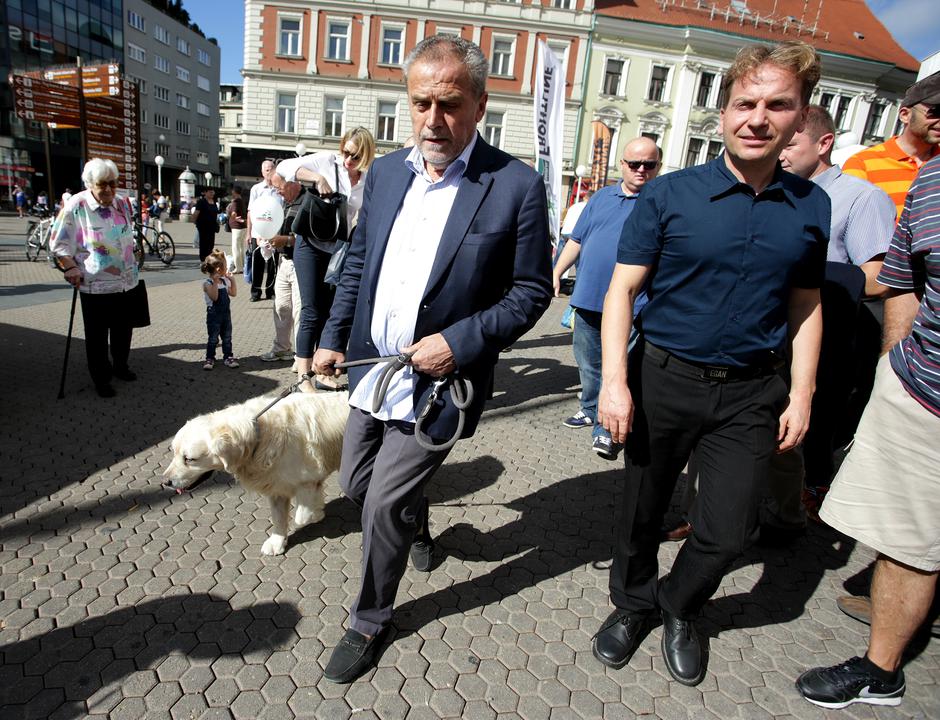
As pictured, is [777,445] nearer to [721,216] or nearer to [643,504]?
[643,504]

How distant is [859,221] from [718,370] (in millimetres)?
1598

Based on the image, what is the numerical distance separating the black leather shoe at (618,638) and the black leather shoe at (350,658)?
1.00m

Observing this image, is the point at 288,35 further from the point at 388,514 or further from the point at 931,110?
the point at 388,514

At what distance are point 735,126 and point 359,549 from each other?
2.80m

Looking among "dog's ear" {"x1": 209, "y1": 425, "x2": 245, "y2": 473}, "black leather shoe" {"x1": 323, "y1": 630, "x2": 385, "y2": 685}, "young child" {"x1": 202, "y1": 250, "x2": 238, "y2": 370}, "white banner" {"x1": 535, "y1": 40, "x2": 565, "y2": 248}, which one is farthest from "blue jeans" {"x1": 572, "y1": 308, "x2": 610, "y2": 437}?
"white banner" {"x1": 535, "y1": 40, "x2": 565, "y2": 248}

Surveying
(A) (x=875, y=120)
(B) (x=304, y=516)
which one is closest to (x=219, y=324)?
(B) (x=304, y=516)

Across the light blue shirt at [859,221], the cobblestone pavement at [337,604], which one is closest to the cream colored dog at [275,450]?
the cobblestone pavement at [337,604]

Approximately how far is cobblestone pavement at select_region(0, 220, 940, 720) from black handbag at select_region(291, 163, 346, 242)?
2087 mm

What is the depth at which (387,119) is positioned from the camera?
109ft

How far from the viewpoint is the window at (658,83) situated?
33.2 m

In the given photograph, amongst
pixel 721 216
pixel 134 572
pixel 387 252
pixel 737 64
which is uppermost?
pixel 737 64

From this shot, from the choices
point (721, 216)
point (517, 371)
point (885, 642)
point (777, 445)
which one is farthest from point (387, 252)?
point (517, 371)

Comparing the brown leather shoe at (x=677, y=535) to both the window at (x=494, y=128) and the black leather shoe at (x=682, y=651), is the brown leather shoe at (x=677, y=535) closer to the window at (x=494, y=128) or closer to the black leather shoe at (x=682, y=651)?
the black leather shoe at (x=682, y=651)

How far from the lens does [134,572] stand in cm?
279
